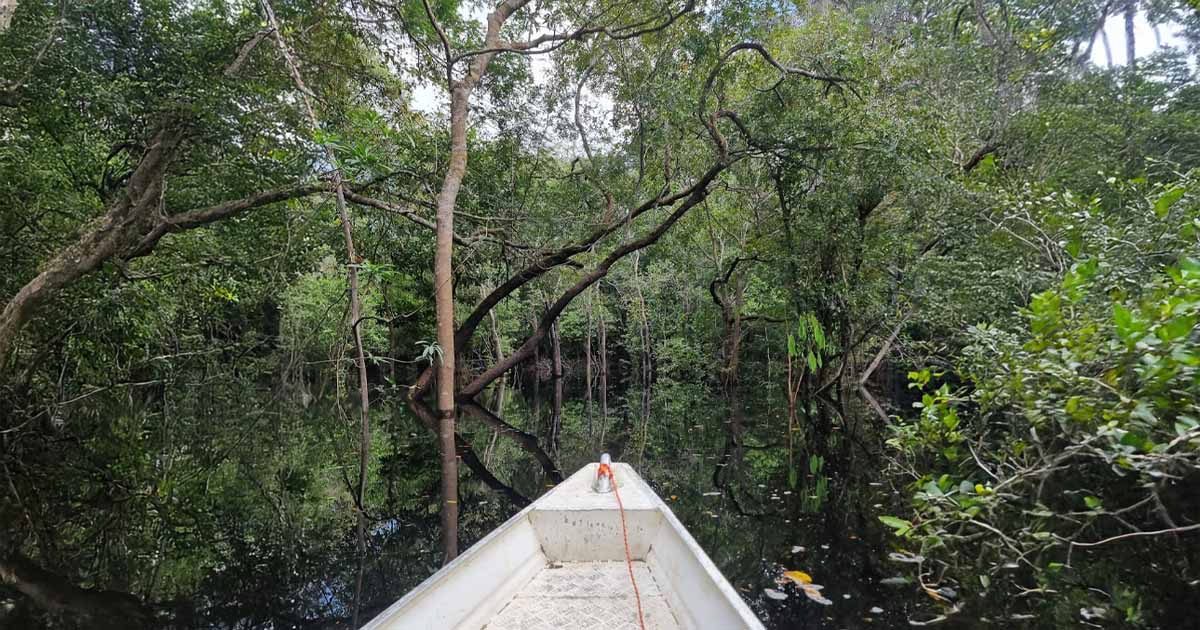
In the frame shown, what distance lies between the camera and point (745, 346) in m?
22.5

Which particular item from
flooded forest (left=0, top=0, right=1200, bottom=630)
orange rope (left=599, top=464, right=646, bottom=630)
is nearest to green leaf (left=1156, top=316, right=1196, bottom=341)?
flooded forest (left=0, top=0, right=1200, bottom=630)

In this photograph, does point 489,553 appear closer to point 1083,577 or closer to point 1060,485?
point 1083,577

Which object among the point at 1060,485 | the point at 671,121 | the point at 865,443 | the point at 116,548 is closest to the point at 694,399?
the point at 865,443

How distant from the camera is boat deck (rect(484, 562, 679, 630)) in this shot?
8.66ft

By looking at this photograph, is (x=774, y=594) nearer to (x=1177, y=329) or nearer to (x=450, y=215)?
(x=1177, y=329)

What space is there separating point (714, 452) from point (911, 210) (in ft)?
18.7

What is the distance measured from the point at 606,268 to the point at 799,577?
27.7ft

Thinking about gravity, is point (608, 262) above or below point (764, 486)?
above

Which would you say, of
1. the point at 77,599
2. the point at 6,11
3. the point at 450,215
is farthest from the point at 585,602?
the point at 6,11

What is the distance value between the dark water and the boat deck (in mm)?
848

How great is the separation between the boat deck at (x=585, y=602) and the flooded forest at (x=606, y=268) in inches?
36.3

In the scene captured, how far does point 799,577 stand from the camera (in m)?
3.83

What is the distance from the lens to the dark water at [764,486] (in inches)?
142

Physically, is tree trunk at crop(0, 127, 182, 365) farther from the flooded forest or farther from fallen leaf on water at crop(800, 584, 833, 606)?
fallen leaf on water at crop(800, 584, 833, 606)
